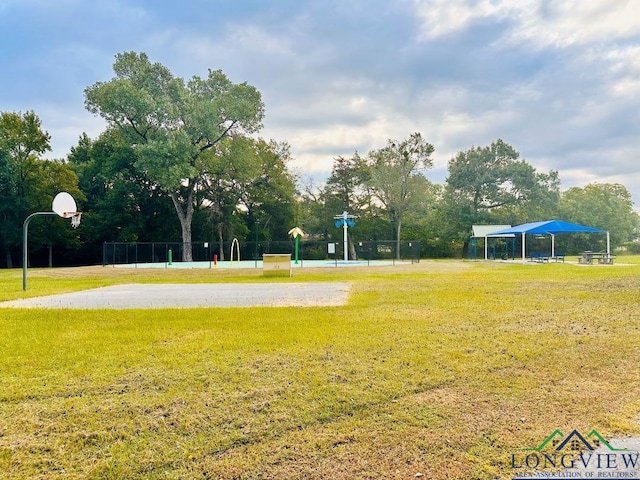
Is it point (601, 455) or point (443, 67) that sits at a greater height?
point (443, 67)

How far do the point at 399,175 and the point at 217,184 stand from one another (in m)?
16.6

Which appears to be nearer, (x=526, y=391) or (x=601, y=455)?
(x=601, y=455)

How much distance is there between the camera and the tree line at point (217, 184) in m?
30.4

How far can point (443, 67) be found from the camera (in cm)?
1642

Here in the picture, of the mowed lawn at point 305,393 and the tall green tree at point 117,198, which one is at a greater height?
the tall green tree at point 117,198

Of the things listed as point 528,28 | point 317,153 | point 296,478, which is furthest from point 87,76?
point 296,478

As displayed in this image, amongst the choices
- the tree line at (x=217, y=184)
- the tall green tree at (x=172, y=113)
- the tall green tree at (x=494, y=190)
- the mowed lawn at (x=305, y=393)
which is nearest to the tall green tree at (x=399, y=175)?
the tree line at (x=217, y=184)

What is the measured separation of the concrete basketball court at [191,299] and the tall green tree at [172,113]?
62.9 feet

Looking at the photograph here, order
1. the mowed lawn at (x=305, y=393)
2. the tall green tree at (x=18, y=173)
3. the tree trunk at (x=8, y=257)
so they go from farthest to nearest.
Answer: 1. the tree trunk at (x=8, y=257)
2. the tall green tree at (x=18, y=173)
3. the mowed lawn at (x=305, y=393)

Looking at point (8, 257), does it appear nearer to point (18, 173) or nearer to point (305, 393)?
point (18, 173)

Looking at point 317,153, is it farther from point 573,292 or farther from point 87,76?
point 573,292

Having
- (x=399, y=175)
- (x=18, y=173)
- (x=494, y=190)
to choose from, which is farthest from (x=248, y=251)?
(x=494, y=190)

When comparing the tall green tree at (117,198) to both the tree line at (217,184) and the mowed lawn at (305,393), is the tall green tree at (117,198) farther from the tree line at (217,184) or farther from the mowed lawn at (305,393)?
the mowed lawn at (305,393)

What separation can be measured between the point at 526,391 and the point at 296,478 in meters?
2.23
